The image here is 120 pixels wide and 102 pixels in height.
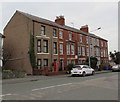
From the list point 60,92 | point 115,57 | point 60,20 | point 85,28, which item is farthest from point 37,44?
point 115,57

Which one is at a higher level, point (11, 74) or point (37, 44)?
point (37, 44)

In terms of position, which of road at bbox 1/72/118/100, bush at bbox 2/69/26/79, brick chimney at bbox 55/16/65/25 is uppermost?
brick chimney at bbox 55/16/65/25

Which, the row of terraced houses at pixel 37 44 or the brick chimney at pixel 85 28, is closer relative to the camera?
the row of terraced houses at pixel 37 44

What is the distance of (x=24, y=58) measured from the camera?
26.6 meters

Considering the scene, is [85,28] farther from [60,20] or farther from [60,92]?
[60,92]

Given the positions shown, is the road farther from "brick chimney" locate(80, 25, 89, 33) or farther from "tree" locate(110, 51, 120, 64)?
"tree" locate(110, 51, 120, 64)

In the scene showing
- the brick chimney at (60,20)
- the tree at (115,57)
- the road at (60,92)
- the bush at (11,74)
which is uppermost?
the brick chimney at (60,20)

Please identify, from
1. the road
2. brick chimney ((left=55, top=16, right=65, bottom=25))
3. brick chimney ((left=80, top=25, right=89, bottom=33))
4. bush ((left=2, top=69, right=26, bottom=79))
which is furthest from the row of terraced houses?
the road

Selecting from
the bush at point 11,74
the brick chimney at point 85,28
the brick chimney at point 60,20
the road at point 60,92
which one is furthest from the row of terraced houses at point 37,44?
the road at point 60,92

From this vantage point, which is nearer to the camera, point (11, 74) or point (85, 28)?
point (11, 74)

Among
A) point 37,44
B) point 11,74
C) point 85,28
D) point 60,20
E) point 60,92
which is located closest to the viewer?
point 60,92

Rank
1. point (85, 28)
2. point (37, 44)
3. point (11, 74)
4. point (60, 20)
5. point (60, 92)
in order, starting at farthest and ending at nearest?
point (85, 28), point (60, 20), point (37, 44), point (11, 74), point (60, 92)

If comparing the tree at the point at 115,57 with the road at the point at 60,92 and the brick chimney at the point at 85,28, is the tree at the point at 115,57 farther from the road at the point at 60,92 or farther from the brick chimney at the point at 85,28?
the road at the point at 60,92

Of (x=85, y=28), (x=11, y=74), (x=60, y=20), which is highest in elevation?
(x=85, y=28)
